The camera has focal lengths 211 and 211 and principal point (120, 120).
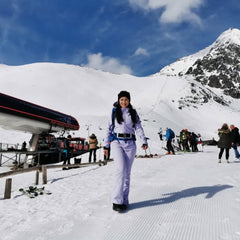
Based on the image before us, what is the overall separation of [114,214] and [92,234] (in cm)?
75

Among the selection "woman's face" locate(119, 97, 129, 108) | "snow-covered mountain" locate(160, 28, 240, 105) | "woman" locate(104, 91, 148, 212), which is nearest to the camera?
"woman" locate(104, 91, 148, 212)

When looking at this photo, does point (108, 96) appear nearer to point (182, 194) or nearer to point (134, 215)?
point (182, 194)

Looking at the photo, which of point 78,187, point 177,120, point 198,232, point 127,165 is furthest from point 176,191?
point 177,120

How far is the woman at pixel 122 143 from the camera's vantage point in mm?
3558

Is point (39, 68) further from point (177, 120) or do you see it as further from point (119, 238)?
point (119, 238)

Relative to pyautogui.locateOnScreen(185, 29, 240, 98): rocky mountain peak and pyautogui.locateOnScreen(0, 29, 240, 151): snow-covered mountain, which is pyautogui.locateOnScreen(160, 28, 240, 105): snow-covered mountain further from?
pyautogui.locateOnScreen(0, 29, 240, 151): snow-covered mountain

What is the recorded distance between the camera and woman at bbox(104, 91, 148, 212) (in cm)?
356

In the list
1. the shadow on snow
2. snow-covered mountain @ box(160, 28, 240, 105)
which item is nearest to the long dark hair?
the shadow on snow

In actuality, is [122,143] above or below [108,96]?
below

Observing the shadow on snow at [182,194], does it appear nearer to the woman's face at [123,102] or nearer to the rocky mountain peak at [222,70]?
the woman's face at [123,102]

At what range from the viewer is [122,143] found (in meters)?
3.81

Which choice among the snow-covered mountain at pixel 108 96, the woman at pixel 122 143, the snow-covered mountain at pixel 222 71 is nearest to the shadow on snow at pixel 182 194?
the woman at pixel 122 143

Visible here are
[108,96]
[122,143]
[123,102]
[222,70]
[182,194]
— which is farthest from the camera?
[222,70]

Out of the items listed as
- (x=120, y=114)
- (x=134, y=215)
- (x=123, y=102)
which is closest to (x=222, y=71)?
(x=123, y=102)
